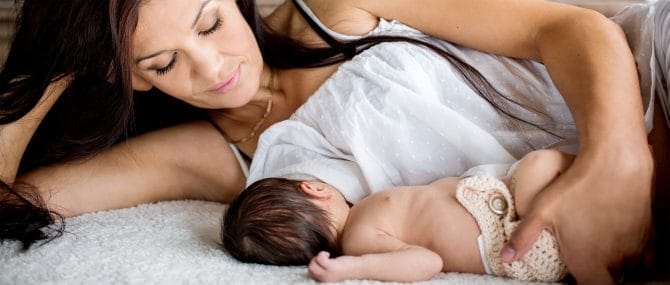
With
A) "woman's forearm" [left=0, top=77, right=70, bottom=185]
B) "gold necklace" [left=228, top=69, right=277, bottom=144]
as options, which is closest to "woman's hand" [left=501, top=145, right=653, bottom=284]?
"gold necklace" [left=228, top=69, right=277, bottom=144]

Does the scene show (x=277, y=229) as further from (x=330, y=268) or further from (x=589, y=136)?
(x=589, y=136)

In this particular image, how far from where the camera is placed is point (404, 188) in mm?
1197

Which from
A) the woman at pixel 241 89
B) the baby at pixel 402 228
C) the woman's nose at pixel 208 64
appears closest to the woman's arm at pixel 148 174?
the woman at pixel 241 89

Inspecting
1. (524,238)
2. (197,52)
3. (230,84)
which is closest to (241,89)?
(230,84)

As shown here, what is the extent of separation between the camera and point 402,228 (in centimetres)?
114

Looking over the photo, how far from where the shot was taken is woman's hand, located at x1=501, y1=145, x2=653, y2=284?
102 cm

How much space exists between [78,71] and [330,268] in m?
0.65

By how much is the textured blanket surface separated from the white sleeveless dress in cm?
20

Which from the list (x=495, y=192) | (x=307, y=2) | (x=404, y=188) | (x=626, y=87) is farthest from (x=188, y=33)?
(x=626, y=87)

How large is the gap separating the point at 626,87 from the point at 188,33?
676 millimetres

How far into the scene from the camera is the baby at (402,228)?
→ 3.42 feet

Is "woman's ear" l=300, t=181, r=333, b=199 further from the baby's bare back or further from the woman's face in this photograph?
the woman's face

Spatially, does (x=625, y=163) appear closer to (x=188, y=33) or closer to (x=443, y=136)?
(x=443, y=136)

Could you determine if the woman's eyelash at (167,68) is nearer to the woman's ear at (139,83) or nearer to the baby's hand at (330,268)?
the woman's ear at (139,83)
